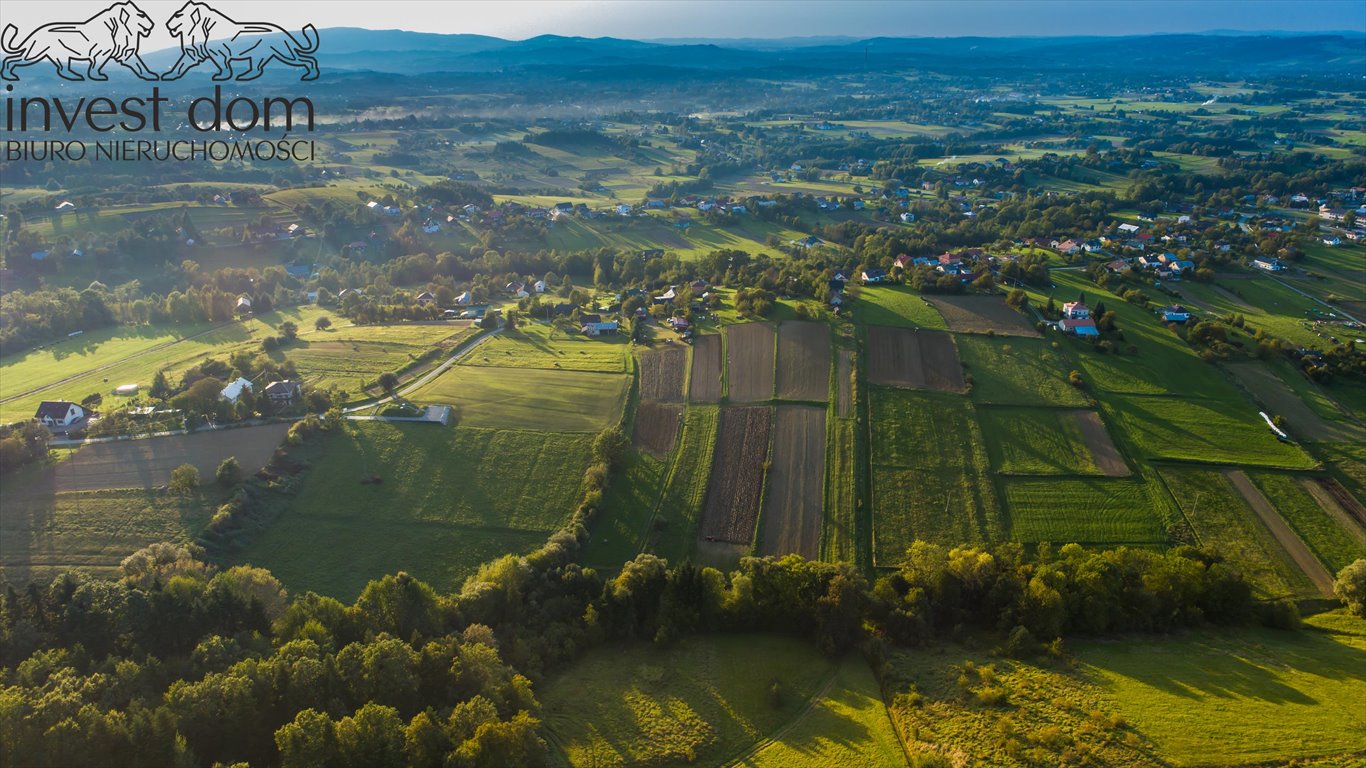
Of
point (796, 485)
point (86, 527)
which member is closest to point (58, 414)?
point (86, 527)

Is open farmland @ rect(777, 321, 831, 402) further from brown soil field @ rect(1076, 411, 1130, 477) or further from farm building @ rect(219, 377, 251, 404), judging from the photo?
farm building @ rect(219, 377, 251, 404)

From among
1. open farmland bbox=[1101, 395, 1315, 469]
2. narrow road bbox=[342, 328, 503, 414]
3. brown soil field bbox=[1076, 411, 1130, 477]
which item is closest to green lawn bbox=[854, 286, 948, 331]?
brown soil field bbox=[1076, 411, 1130, 477]

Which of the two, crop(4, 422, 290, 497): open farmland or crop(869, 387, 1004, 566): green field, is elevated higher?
crop(869, 387, 1004, 566): green field

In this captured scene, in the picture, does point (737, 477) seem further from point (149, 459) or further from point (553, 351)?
point (149, 459)

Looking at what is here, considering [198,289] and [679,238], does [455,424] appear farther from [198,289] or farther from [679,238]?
Result: [679,238]

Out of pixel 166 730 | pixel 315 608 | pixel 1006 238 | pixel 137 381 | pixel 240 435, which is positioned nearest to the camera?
pixel 166 730

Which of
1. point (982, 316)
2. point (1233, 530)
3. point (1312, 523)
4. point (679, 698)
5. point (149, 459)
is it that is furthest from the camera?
point (982, 316)

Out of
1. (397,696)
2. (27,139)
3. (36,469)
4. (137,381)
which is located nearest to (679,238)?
(137,381)
